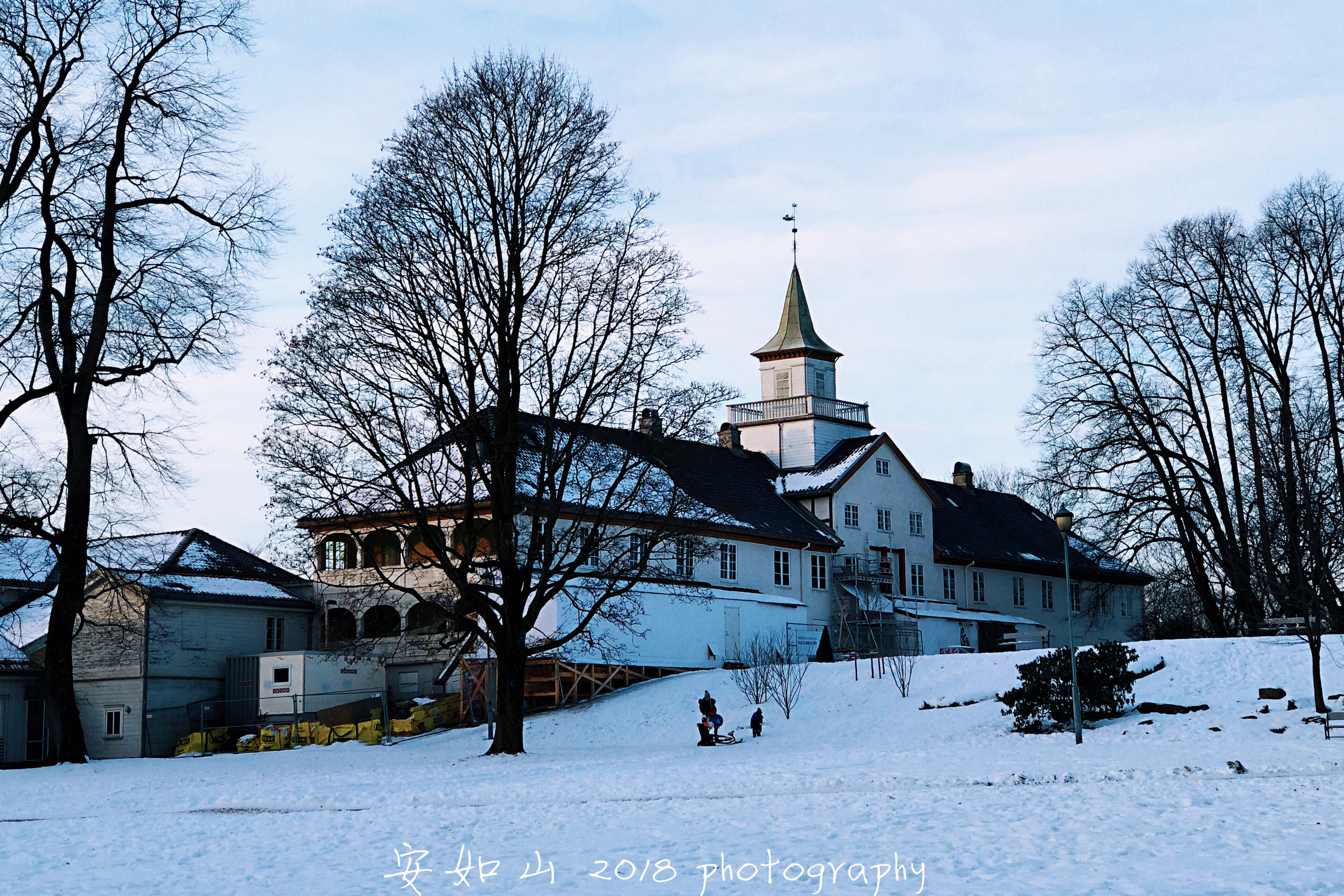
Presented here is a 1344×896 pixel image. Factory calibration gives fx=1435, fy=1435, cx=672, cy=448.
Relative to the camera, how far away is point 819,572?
51.6m

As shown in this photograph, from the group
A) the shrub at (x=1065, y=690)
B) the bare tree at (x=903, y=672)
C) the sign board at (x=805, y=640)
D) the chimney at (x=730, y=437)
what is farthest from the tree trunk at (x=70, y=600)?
the chimney at (x=730, y=437)

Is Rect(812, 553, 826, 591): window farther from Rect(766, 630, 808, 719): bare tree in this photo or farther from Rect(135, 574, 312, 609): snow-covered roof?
Rect(135, 574, 312, 609): snow-covered roof

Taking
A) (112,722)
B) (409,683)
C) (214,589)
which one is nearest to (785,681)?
(409,683)

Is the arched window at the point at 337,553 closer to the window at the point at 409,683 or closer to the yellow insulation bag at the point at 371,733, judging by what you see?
the window at the point at 409,683

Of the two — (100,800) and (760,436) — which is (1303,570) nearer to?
(100,800)

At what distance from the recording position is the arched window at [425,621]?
34834 mm

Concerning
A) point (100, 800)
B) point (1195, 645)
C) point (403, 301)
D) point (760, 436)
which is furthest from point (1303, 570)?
point (760, 436)

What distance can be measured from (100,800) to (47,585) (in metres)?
11.6

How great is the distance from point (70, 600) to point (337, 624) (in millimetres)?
16122

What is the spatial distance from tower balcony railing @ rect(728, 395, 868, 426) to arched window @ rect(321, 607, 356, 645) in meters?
19.6

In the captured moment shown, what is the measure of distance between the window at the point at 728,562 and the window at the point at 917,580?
10.4m

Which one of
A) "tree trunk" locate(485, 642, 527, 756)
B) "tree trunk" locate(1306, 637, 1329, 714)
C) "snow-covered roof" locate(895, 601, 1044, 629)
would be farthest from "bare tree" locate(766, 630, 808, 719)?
"snow-covered roof" locate(895, 601, 1044, 629)

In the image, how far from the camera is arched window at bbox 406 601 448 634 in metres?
34.8

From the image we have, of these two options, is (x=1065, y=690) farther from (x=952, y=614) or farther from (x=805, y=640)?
(x=952, y=614)
